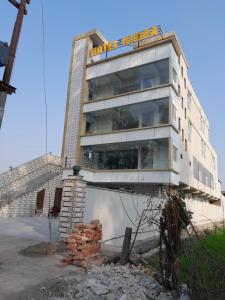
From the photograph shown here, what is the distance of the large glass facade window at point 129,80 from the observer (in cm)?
2223

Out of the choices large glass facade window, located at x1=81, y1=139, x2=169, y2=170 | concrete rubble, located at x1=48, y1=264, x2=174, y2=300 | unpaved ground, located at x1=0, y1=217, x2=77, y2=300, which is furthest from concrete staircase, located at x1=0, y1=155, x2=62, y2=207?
concrete rubble, located at x1=48, y1=264, x2=174, y2=300

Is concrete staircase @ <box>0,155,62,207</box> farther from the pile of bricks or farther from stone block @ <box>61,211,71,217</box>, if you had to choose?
the pile of bricks

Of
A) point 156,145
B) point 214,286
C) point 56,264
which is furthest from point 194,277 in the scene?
point 156,145

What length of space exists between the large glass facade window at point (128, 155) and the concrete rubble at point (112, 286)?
47.1 ft

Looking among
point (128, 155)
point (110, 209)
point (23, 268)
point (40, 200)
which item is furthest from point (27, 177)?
point (23, 268)

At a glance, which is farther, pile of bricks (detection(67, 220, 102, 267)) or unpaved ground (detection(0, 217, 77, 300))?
pile of bricks (detection(67, 220, 102, 267))

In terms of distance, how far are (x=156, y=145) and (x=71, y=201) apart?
1347 cm

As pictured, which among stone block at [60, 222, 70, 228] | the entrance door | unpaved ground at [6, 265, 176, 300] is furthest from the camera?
the entrance door

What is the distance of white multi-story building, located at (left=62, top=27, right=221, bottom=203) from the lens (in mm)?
21047

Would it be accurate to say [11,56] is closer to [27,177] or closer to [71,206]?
[71,206]

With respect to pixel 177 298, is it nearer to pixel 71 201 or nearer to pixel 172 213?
pixel 172 213

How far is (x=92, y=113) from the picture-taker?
1003 inches

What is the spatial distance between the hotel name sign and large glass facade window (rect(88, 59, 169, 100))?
299 centimetres

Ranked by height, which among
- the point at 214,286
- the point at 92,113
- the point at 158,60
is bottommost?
the point at 214,286
